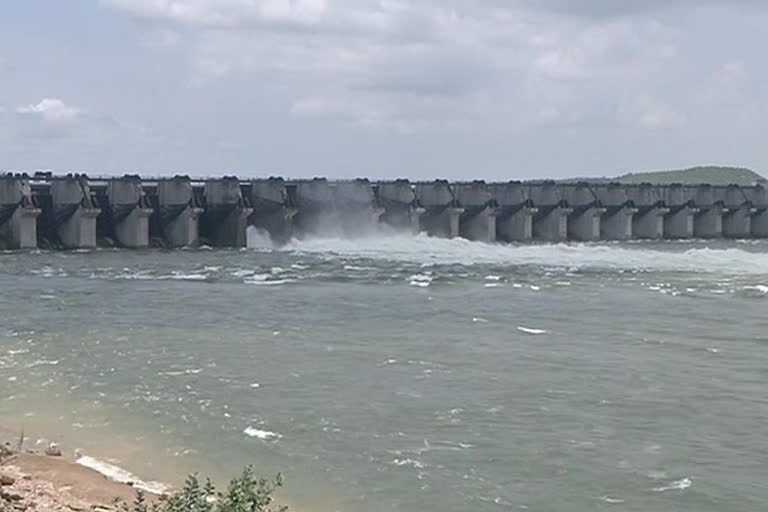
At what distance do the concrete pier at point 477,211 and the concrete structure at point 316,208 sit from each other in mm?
6934

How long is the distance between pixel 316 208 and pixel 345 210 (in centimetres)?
144

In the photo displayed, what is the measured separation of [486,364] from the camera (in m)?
18.1

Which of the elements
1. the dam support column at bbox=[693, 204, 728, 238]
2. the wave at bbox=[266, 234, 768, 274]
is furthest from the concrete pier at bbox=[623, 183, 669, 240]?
the wave at bbox=[266, 234, 768, 274]

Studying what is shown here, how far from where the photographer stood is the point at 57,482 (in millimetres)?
10445

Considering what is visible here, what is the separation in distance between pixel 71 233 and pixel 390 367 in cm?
2651

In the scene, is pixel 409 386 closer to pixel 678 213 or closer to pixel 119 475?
pixel 119 475

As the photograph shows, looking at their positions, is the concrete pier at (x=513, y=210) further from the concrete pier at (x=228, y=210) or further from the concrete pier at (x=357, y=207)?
the concrete pier at (x=228, y=210)

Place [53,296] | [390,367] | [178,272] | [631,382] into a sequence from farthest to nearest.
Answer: [178,272] < [53,296] < [390,367] < [631,382]

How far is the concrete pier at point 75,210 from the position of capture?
40312 millimetres

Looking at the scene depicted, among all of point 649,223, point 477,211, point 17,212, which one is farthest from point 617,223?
point 17,212

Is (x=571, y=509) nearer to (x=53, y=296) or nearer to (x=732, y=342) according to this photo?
(x=732, y=342)

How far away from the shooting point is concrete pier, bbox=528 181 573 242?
54.8 m

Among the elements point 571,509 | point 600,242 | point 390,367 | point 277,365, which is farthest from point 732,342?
point 600,242

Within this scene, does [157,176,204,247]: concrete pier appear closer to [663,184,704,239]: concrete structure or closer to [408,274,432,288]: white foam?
[408,274,432,288]: white foam
